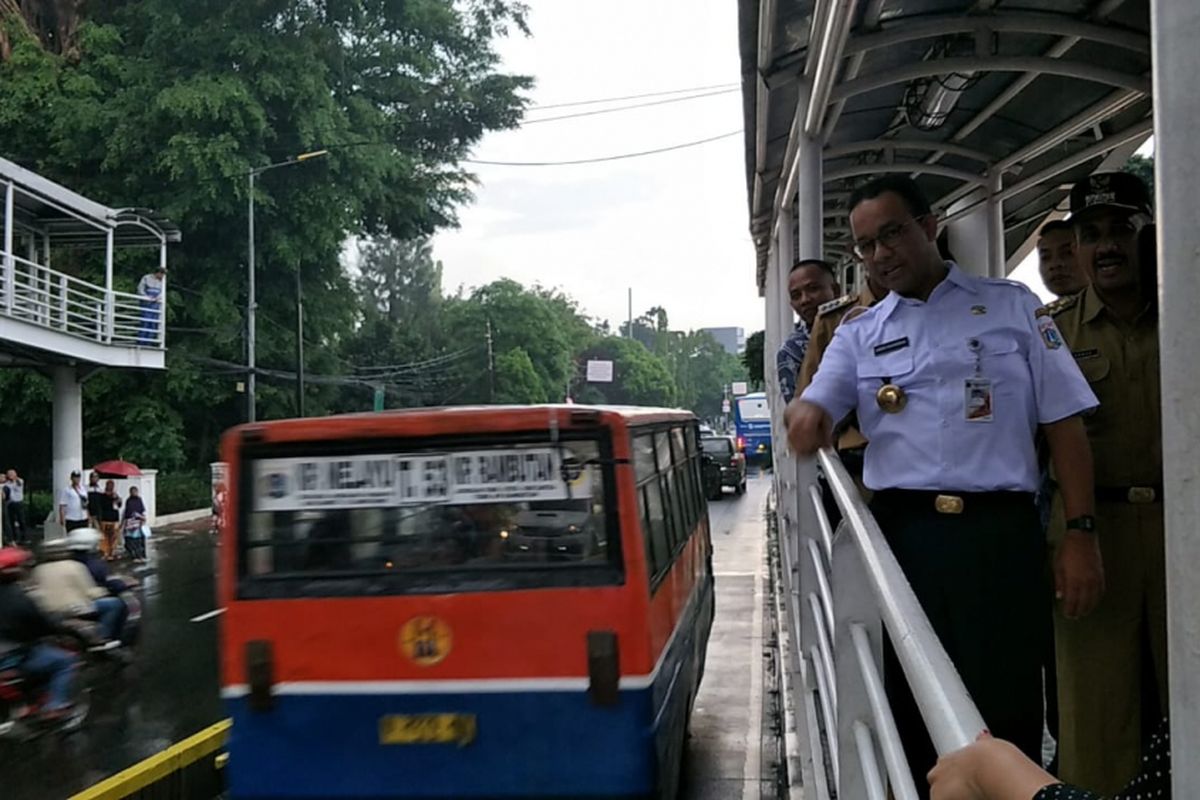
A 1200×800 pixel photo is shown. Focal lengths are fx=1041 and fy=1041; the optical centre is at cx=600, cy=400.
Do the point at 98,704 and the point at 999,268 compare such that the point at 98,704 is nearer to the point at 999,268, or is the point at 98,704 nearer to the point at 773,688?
the point at 773,688

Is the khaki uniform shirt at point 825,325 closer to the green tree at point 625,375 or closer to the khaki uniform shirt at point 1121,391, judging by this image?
the khaki uniform shirt at point 1121,391

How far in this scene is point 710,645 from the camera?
10.1 meters

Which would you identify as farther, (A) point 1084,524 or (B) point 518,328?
(B) point 518,328

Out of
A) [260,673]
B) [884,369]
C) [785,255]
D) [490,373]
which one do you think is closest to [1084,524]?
[884,369]

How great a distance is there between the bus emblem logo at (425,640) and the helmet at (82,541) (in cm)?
581

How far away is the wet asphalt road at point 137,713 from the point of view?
693 centimetres

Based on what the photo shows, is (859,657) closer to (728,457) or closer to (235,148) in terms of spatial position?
(728,457)

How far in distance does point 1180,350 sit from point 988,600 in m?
1.36

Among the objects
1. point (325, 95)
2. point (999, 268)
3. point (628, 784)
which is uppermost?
point (325, 95)

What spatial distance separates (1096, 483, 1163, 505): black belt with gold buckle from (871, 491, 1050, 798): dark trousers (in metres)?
0.36

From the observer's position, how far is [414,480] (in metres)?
4.63

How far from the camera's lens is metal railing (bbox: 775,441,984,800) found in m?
1.09

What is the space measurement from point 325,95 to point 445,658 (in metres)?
26.4

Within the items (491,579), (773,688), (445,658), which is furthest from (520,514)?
(773,688)
